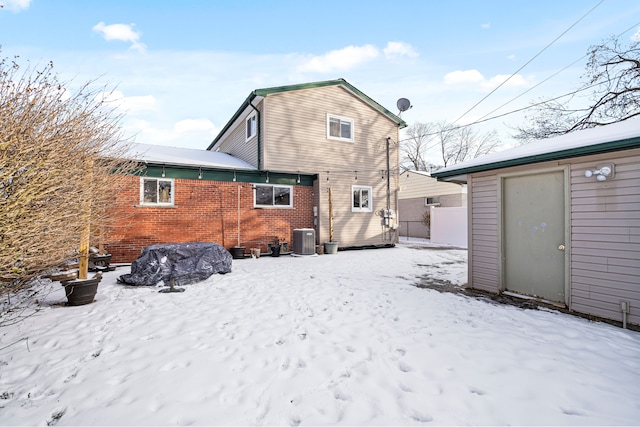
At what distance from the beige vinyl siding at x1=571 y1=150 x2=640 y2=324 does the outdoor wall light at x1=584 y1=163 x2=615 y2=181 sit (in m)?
0.06

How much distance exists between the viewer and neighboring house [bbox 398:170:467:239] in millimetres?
19000

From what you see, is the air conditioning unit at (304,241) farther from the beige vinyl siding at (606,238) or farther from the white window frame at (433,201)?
the white window frame at (433,201)

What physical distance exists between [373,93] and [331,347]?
14186mm

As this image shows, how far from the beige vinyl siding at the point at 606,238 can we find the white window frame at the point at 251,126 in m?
10.8

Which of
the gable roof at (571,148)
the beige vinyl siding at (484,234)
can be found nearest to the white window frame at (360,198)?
the gable roof at (571,148)

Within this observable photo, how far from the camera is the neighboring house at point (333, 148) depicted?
39.3ft

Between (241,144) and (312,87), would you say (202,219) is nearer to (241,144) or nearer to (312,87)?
(241,144)

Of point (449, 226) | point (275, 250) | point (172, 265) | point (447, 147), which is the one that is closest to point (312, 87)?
point (275, 250)

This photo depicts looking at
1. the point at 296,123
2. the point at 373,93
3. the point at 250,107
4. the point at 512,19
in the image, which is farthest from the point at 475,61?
the point at 250,107

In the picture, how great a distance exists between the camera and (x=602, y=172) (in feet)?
14.7

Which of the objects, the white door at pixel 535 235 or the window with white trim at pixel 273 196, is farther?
the window with white trim at pixel 273 196

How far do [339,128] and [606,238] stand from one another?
1096 centimetres

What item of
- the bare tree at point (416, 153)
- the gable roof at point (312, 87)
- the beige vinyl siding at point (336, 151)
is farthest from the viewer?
the bare tree at point (416, 153)

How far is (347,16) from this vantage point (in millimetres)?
10133
